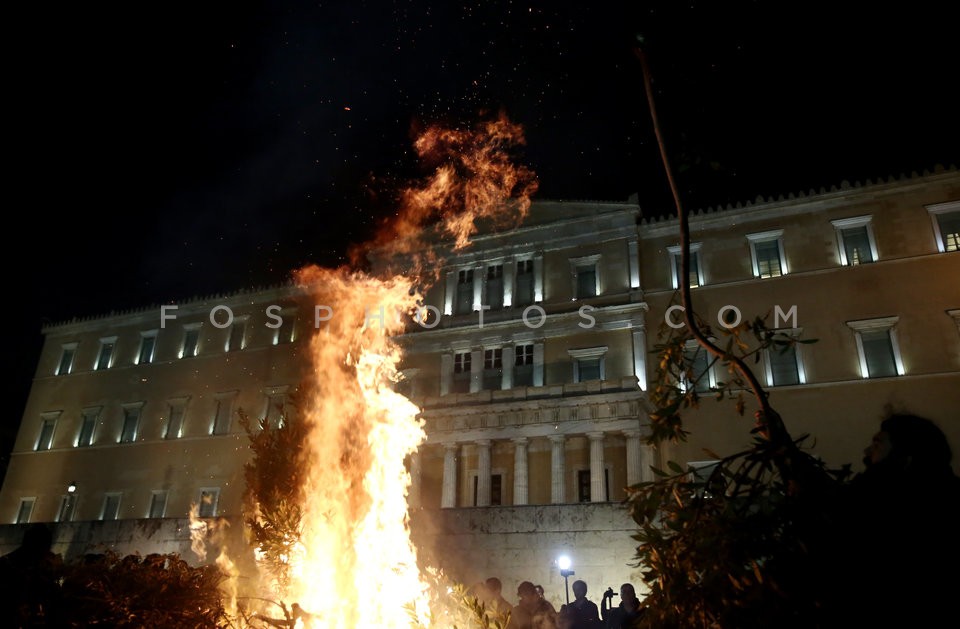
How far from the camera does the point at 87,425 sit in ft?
126

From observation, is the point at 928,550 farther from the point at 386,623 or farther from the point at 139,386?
the point at 139,386

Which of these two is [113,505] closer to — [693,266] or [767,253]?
[693,266]

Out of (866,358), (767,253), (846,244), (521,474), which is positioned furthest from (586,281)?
(866,358)

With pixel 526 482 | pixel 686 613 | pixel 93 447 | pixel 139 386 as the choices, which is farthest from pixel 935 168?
pixel 93 447

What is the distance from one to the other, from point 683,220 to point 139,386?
134ft

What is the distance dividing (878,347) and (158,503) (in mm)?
34653

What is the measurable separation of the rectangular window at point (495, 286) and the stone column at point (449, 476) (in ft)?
23.0

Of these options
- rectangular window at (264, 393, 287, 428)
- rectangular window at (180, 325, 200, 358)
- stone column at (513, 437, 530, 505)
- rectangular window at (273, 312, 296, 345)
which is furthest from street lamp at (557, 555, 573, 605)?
rectangular window at (180, 325, 200, 358)

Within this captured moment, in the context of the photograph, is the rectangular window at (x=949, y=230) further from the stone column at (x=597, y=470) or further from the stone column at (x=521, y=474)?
the stone column at (x=521, y=474)

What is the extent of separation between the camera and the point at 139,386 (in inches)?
1499

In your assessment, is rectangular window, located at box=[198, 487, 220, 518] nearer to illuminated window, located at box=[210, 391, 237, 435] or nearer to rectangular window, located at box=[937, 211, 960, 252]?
illuminated window, located at box=[210, 391, 237, 435]

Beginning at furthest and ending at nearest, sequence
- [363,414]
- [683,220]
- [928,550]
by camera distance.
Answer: [363,414]
[683,220]
[928,550]

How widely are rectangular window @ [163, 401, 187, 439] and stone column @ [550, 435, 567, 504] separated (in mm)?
22100

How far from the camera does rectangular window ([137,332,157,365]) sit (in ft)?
128
